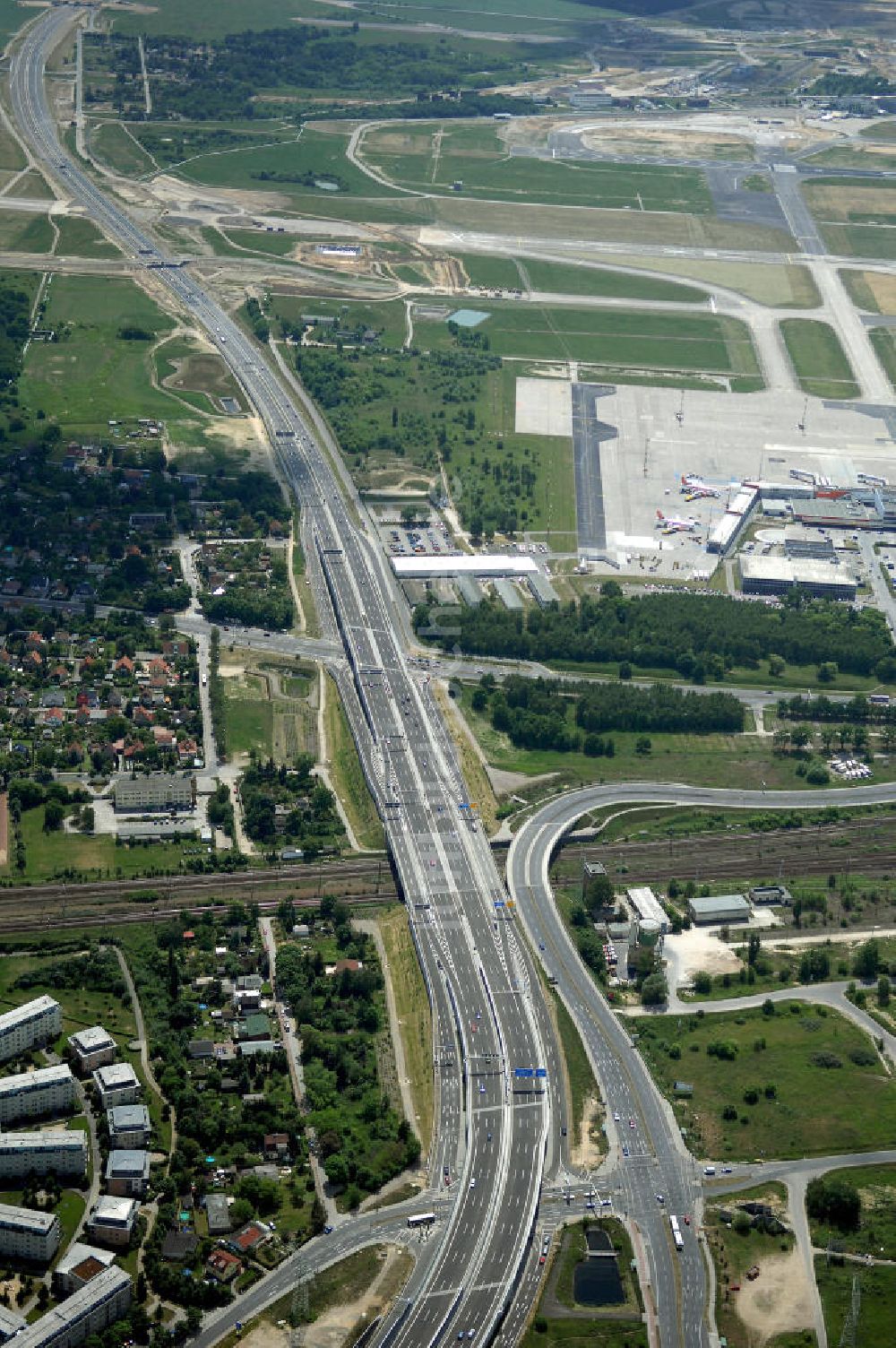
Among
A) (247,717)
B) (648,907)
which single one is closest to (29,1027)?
(648,907)

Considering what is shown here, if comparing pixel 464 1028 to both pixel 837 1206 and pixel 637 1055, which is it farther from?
pixel 837 1206

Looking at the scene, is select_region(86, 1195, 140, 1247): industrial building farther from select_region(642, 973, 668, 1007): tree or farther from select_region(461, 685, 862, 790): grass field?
select_region(461, 685, 862, 790): grass field

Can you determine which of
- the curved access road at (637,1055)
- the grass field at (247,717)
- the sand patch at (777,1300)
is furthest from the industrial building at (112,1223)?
the grass field at (247,717)

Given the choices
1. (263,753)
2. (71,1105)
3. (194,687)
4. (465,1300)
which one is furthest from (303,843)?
(465,1300)

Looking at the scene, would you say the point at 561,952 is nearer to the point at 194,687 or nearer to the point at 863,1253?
the point at 863,1253

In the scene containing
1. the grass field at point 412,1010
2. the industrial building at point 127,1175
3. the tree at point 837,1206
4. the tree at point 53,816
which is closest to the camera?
the industrial building at point 127,1175

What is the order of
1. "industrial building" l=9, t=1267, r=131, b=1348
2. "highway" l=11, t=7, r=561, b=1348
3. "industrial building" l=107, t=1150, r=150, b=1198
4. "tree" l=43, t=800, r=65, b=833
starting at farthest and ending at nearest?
"tree" l=43, t=800, r=65, b=833 → "industrial building" l=107, t=1150, r=150, b=1198 → "highway" l=11, t=7, r=561, b=1348 → "industrial building" l=9, t=1267, r=131, b=1348

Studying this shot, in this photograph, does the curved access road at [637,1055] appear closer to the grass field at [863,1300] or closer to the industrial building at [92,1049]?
the grass field at [863,1300]

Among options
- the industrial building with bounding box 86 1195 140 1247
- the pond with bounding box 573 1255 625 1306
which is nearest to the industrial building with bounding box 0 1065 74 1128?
the industrial building with bounding box 86 1195 140 1247
